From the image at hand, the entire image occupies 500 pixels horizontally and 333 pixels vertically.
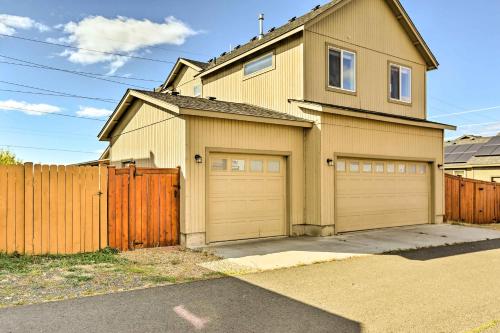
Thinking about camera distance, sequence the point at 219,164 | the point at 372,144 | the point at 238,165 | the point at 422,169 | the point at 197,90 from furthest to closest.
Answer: the point at 197,90
the point at 422,169
the point at 372,144
the point at 238,165
the point at 219,164

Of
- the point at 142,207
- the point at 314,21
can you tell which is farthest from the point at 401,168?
the point at 142,207

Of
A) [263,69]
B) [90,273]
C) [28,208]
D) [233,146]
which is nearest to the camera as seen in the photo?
[90,273]

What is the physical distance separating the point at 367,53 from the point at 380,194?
4.96 metres

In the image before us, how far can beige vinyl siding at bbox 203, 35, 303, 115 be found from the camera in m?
12.1

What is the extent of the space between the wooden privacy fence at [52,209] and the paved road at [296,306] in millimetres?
3349

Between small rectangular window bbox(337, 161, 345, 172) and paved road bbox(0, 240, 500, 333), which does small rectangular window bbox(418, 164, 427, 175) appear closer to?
small rectangular window bbox(337, 161, 345, 172)

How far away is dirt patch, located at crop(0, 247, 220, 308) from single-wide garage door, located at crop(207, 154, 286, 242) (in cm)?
146

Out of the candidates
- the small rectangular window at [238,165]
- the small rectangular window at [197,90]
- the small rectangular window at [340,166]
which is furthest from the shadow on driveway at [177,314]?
the small rectangular window at [197,90]

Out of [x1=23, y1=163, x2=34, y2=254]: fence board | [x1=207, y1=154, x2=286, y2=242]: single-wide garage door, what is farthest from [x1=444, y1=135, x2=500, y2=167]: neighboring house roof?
[x1=23, y1=163, x2=34, y2=254]: fence board

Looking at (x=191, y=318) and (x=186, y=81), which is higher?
(x=186, y=81)

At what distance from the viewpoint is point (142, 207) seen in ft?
29.8

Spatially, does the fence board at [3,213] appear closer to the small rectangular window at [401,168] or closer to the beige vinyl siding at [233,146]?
the beige vinyl siding at [233,146]

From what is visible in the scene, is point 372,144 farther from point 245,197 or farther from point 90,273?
point 90,273

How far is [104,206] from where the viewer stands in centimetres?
864
